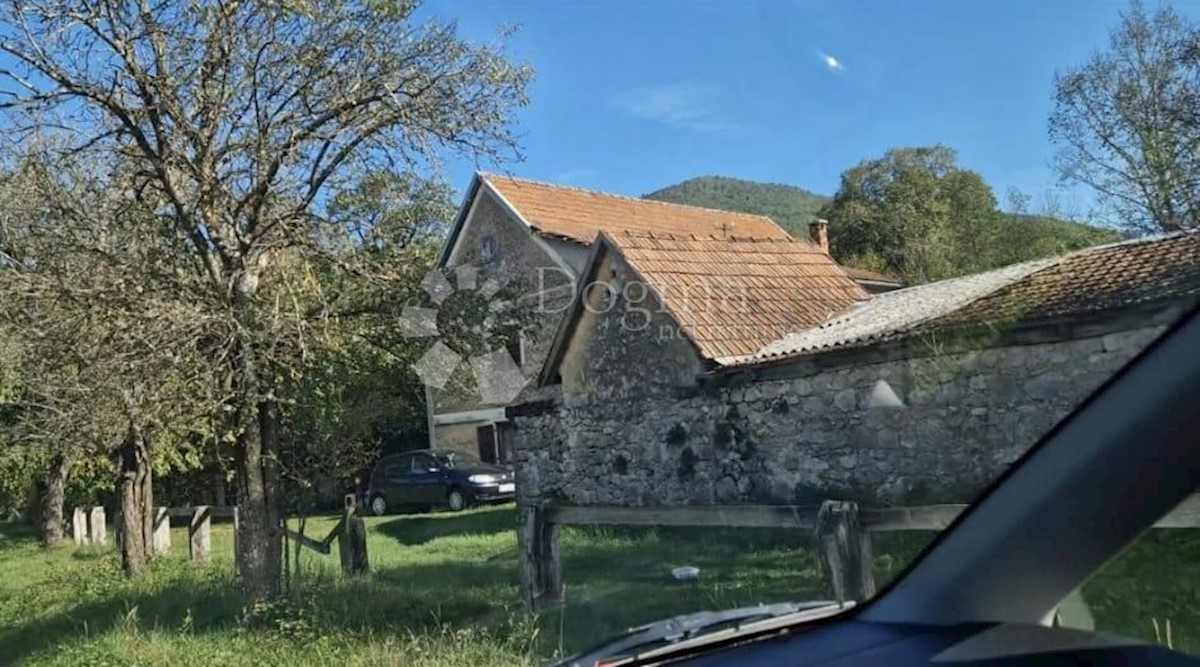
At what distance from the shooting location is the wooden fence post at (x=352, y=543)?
11.3 meters

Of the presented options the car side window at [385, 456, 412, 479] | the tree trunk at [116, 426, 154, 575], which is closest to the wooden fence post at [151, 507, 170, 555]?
the tree trunk at [116, 426, 154, 575]

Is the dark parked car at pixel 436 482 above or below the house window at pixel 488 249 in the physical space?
below

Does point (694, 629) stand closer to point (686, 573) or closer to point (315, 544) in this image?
point (686, 573)

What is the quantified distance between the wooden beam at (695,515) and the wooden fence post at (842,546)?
1.26 feet

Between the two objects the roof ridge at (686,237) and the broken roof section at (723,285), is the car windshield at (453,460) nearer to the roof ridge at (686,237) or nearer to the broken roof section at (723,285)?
the broken roof section at (723,285)

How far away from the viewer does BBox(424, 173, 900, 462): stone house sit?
894 cm

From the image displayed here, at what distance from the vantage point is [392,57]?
8.28m

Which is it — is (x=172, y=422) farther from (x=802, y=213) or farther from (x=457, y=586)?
(x=802, y=213)

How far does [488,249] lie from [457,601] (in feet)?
11.5

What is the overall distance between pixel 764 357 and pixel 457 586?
515cm

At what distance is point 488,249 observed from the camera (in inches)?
398

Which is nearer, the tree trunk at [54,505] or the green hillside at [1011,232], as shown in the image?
the green hillside at [1011,232]

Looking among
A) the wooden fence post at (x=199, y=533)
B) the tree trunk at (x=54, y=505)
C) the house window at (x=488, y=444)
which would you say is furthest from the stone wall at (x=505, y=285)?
the tree trunk at (x=54, y=505)

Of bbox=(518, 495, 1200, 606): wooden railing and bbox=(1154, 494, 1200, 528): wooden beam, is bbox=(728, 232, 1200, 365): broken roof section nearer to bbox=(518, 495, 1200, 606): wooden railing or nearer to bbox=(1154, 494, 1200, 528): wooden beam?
bbox=(1154, 494, 1200, 528): wooden beam
